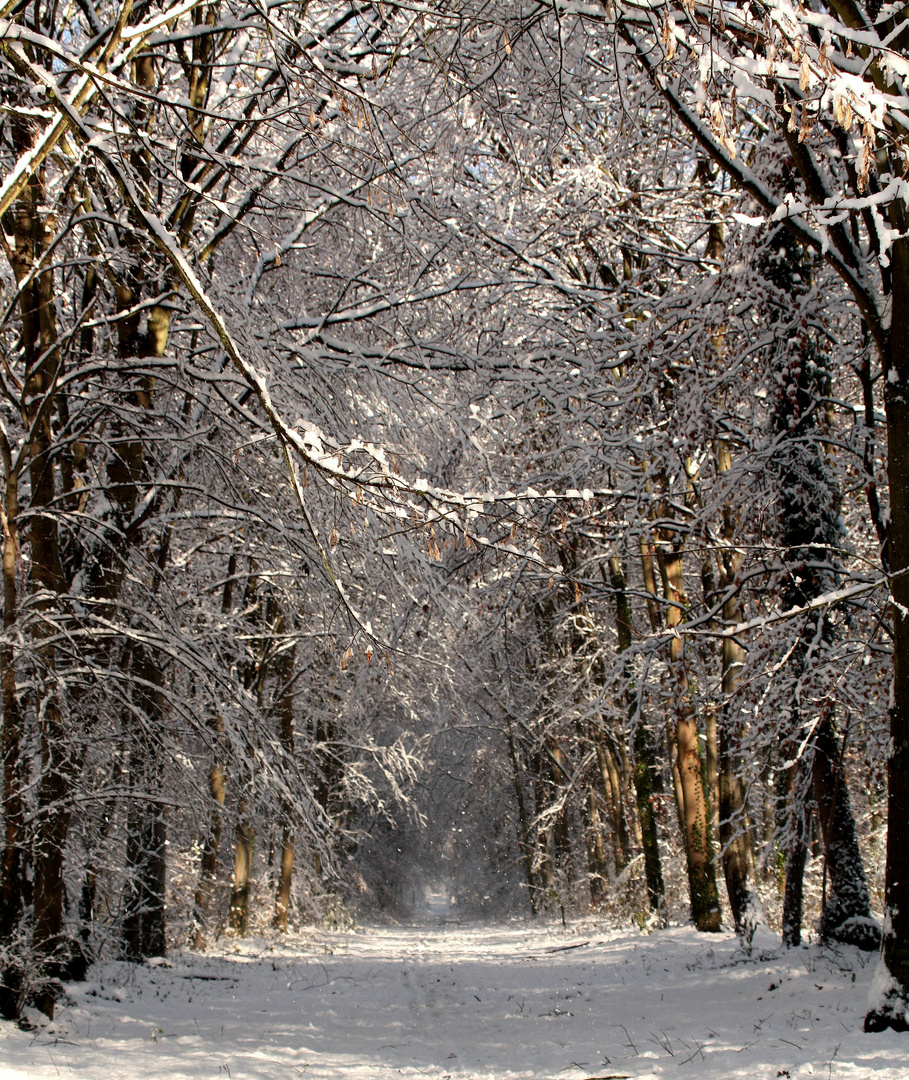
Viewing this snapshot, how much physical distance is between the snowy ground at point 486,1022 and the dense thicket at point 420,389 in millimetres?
565

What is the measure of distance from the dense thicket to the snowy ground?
0.56 meters

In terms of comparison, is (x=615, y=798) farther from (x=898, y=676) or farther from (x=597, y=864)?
(x=898, y=676)

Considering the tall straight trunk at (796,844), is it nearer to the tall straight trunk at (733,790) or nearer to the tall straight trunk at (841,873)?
the tall straight trunk at (841,873)

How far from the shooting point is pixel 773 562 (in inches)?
305

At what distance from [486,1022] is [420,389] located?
5749 mm

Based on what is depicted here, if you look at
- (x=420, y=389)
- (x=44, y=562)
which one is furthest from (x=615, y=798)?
(x=44, y=562)

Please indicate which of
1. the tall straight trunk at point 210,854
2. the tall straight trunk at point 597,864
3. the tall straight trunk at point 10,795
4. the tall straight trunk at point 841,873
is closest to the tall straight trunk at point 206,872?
the tall straight trunk at point 210,854

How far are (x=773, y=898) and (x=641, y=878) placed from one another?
2.25m

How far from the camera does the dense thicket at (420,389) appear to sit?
16.7 feet

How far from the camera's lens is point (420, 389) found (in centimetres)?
793

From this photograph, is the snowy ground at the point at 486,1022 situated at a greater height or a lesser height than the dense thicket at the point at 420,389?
lesser

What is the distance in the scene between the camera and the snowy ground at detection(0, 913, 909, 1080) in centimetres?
500

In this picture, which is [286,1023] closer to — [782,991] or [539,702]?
[782,991]

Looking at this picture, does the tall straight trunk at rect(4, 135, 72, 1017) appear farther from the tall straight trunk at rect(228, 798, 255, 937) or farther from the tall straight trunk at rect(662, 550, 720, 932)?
the tall straight trunk at rect(228, 798, 255, 937)
